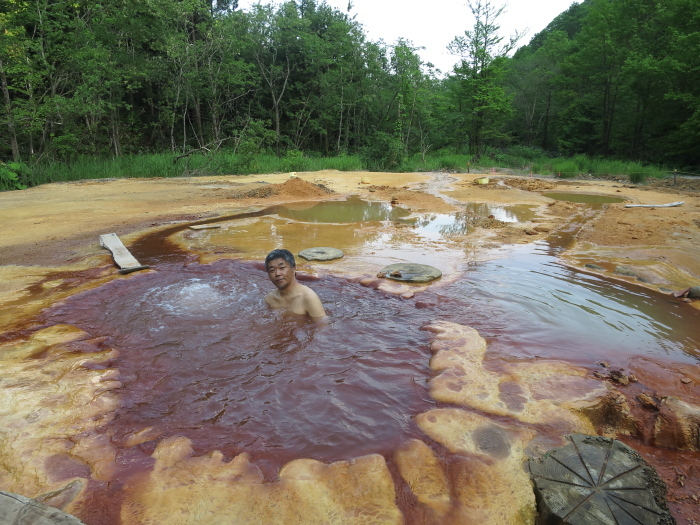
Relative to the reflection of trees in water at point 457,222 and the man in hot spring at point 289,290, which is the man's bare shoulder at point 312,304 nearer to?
the man in hot spring at point 289,290

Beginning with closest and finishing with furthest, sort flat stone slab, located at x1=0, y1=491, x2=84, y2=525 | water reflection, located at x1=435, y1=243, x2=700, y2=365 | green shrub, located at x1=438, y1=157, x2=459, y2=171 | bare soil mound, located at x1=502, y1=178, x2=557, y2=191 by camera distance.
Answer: flat stone slab, located at x1=0, y1=491, x2=84, y2=525 → water reflection, located at x1=435, y1=243, x2=700, y2=365 → bare soil mound, located at x1=502, y1=178, x2=557, y2=191 → green shrub, located at x1=438, y1=157, x2=459, y2=171

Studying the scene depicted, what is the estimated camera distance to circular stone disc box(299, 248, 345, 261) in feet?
18.3

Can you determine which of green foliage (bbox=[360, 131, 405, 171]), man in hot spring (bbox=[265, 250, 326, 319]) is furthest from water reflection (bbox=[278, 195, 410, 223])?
green foliage (bbox=[360, 131, 405, 171])

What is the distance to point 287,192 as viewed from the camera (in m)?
11.4

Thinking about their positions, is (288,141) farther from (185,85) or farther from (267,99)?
(185,85)

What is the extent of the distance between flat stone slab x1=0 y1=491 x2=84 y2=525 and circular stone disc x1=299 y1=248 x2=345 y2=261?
4.32 meters

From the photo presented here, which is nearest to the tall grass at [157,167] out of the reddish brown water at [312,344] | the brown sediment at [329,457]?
the brown sediment at [329,457]

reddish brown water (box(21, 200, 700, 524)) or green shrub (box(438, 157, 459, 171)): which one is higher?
green shrub (box(438, 157, 459, 171))

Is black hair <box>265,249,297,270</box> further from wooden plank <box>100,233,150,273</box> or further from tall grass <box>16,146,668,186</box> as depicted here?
tall grass <box>16,146,668,186</box>

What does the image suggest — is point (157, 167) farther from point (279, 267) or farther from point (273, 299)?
point (279, 267)

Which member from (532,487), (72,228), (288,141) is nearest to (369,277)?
(532,487)

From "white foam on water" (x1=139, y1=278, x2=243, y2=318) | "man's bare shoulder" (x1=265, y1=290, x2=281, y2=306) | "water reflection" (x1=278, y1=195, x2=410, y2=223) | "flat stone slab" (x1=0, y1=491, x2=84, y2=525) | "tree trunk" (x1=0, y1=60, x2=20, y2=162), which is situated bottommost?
"white foam on water" (x1=139, y1=278, x2=243, y2=318)

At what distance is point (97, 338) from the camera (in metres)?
3.34

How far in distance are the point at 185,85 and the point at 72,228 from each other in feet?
49.5
